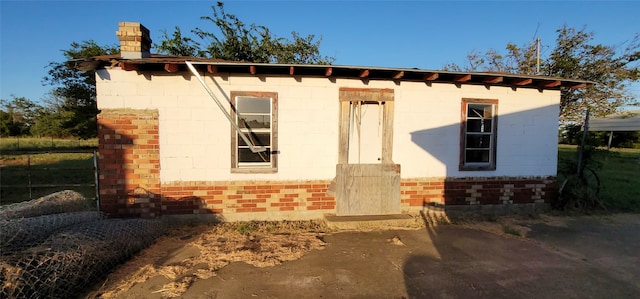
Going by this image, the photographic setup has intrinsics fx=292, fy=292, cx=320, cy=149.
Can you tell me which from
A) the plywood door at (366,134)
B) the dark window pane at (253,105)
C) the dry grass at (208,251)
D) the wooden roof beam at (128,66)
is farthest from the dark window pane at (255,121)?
the wooden roof beam at (128,66)

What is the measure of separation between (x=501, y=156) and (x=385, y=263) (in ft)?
14.5

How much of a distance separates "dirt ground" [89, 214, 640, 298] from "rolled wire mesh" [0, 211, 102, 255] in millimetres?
959

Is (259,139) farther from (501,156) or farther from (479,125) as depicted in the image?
(501,156)

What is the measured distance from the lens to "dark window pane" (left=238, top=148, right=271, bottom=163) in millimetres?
6071

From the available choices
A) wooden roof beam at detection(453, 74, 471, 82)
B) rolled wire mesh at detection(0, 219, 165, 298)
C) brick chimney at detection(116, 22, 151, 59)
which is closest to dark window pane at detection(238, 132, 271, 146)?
rolled wire mesh at detection(0, 219, 165, 298)

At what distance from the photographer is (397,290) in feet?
11.8

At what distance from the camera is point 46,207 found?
186 inches

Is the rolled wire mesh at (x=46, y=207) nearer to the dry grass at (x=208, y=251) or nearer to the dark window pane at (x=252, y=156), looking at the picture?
the dry grass at (x=208, y=251)

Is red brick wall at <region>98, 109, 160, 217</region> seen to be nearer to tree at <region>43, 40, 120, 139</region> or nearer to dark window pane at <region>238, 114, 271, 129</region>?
dark window pane at <region>238, 114, 271, 129</region>

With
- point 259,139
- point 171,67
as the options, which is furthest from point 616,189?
point 171,67

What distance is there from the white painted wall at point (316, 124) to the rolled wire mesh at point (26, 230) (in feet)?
6.12

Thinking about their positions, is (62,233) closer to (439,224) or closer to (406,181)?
(406,181)

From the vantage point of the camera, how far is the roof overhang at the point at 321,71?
17.5 ft

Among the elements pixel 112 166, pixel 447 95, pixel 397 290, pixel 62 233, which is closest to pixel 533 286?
Result: pixel 397 290
